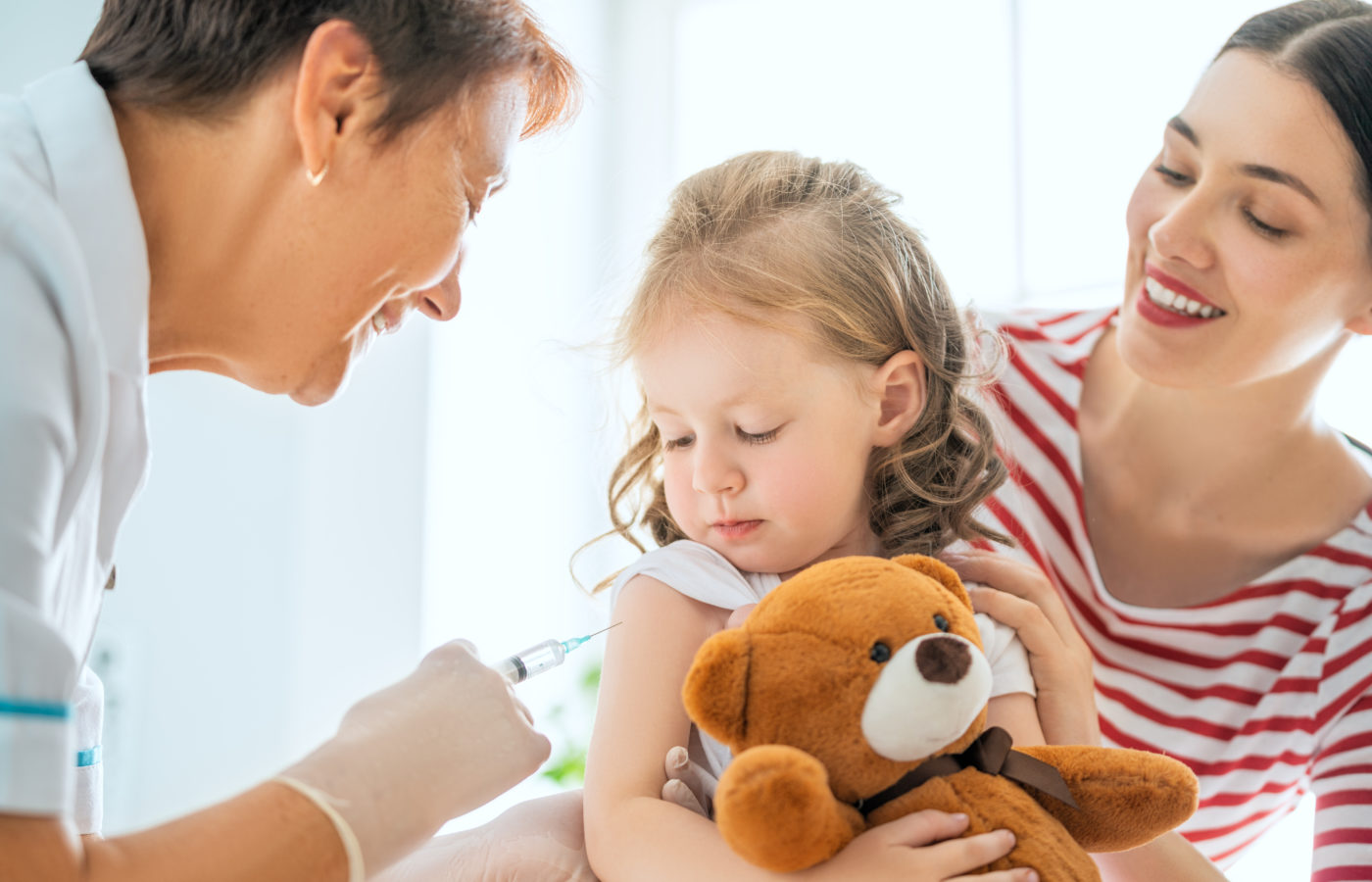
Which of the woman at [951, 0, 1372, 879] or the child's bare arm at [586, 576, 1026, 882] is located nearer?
the child's bare arm at [586, 576, 1026, 882]

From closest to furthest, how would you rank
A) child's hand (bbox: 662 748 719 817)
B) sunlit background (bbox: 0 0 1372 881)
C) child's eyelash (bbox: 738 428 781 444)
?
child's hand (bbox: 662 748 719 817)
child's eyelash (bbox: 738 428 781 444)
sunlit background (bbox: 0 0 1372 881)

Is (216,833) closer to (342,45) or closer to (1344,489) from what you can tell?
(342,45)

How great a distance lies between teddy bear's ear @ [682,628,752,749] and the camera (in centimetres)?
78

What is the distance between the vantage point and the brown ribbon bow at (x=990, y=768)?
2.73ft

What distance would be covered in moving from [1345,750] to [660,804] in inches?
39.9

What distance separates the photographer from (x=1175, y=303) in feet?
4.62

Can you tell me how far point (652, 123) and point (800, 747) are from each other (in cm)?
347

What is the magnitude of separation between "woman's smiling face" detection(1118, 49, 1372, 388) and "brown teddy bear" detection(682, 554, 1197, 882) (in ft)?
2.26

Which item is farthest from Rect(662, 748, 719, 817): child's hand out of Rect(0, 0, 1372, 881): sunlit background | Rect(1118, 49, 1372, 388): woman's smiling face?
Rect(0, 0, 1372, 881): sunlit background

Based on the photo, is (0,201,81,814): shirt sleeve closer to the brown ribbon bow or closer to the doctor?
the doctor

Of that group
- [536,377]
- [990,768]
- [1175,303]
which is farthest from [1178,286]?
[536,377]

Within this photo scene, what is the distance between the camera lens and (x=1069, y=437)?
165 centimetres

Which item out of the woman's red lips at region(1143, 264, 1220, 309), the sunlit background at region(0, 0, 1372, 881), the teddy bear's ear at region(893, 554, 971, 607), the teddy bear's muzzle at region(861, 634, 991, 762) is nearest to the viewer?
the teddy bear's muzzle at region(861, 634, 991, 762)

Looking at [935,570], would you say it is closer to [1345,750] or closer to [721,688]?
[721,688]
